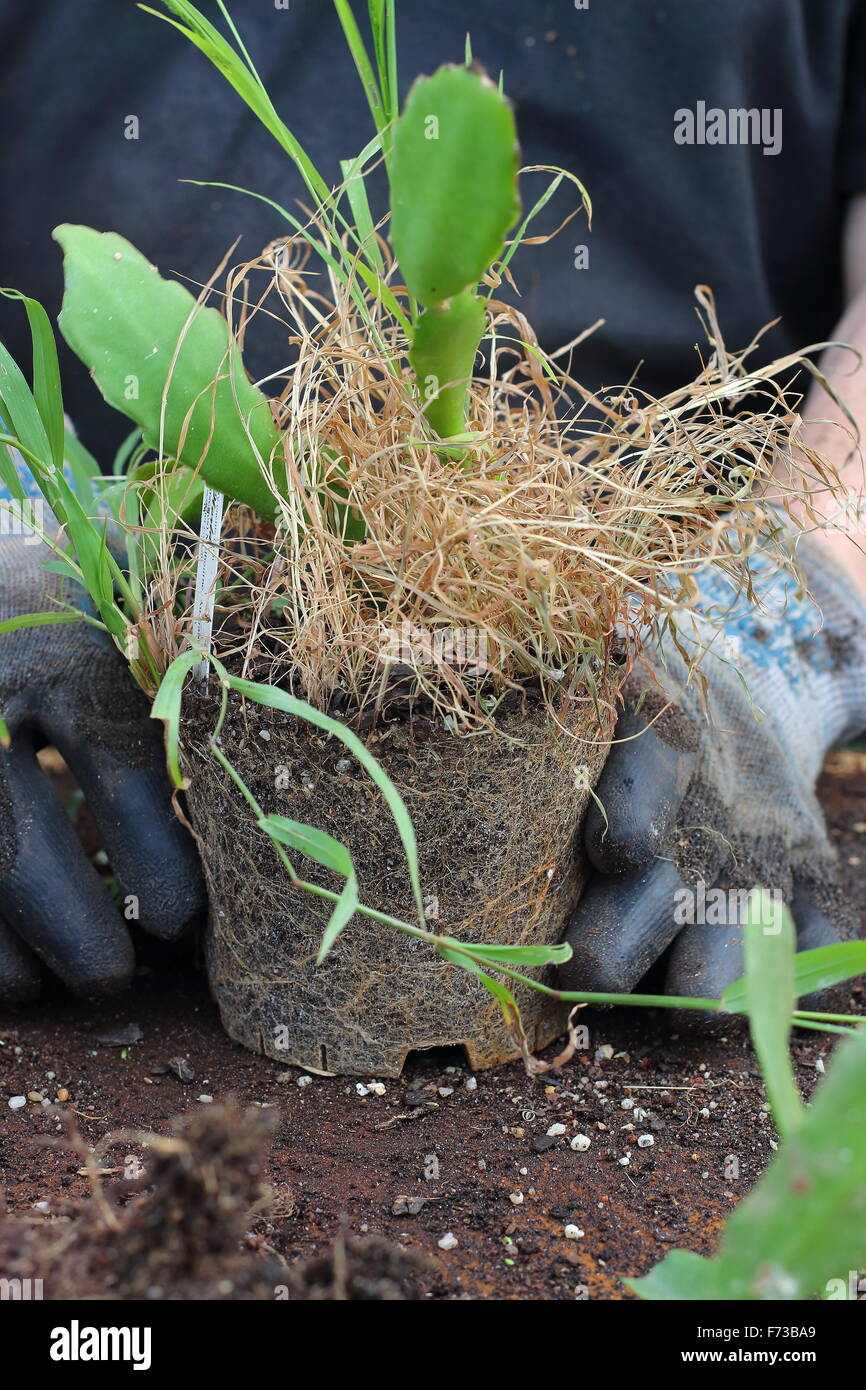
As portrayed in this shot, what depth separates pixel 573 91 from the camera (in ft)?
3.34

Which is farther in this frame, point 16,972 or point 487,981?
point 16,972

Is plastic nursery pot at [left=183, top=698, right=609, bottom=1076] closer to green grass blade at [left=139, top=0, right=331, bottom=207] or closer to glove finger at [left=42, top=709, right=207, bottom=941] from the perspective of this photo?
glove finger at [left=42, top=709, right=207, bottom=941]

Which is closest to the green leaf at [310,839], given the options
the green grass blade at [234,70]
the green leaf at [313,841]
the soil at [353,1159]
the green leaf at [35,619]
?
the green leaf at [313,841]

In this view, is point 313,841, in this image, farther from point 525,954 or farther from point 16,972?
point 16,972

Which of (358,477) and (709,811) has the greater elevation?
(358,477)

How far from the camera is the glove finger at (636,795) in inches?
26.5

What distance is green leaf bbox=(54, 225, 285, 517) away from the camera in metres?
0.56

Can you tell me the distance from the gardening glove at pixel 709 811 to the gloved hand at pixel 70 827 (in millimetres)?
278

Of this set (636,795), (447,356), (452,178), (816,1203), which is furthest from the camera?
(636,795)

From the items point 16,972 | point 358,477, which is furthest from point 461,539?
point 16,972

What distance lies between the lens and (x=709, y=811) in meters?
0.76

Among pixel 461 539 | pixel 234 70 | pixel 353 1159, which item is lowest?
pixel 353 1159

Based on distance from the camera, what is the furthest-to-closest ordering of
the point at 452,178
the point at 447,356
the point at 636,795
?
1. the point at 636,795
2. the point at 447,356
3. the point at 452,178

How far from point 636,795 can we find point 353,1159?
0.88ft
